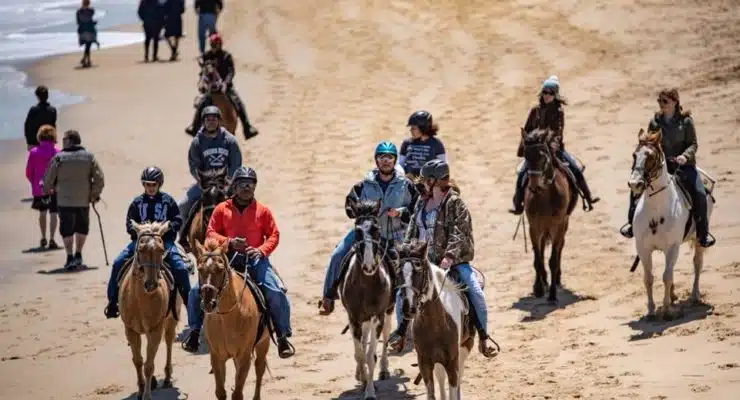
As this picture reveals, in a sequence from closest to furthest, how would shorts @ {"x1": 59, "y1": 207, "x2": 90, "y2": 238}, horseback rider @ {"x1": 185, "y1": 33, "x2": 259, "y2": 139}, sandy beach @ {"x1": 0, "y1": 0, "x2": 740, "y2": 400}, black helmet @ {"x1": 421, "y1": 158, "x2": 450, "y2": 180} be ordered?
black helmet @ {"x1": 421, "y1": 158, "x2": 450, "y2": 180}, sandy beach @ {"x1": 0, "y1": 0, "x2": 740, "y2": 400}, shorts @ {"x1": 59, "y1": 207, "x2": 90, "y2": 238}, horseback rider @ {"x1": 185, "y1": 33, "x2": 259, "y2": 139}

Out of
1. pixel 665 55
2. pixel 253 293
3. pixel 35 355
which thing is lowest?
pixel 35 355

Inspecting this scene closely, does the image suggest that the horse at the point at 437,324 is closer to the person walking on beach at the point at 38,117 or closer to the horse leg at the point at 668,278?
the horse leg at the point at 668,278

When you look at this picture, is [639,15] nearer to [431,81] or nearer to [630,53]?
[630,53]

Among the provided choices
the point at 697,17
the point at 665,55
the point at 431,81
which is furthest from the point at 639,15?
the point at 431,81

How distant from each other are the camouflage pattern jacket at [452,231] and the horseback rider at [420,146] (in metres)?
3.95

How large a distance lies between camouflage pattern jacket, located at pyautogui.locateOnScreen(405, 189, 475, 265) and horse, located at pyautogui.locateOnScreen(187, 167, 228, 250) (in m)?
4.90

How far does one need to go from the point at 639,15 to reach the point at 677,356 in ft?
82.0

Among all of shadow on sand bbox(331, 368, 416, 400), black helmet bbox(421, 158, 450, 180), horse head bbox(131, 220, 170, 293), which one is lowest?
shadow on sand bbox(331, 368, 416, 400)

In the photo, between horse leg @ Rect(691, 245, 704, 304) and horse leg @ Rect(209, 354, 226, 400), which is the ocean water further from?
horse leg @ Rect(209, 354, 226, 400)

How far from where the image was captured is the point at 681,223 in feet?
60.4

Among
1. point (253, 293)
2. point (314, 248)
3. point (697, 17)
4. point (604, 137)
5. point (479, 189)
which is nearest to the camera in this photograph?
point (253, 293)

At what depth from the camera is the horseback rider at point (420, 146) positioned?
18.7 meters

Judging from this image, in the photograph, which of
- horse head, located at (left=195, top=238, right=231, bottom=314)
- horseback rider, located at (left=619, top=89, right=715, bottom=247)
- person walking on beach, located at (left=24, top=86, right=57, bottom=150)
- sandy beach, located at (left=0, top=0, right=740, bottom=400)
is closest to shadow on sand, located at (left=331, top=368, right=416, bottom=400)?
sandy beach, located at (left=0, top=0, right=740, bottom=400)

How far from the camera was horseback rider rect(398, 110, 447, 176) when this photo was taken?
61.3ft
